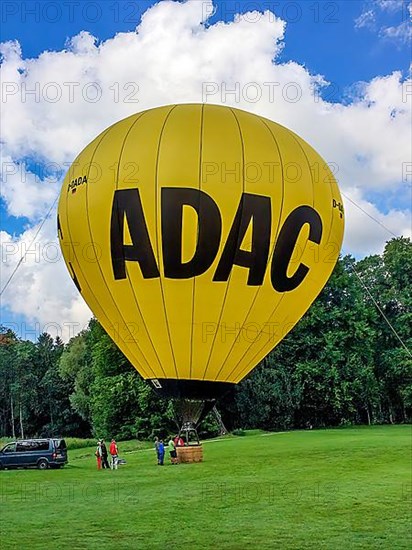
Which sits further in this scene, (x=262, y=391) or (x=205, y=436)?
(x=262, y=391)

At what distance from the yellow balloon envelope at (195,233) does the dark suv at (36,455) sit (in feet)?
44.5

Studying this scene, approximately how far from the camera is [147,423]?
4553 cm

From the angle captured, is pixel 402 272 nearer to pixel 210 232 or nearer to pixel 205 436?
pixel 205 436

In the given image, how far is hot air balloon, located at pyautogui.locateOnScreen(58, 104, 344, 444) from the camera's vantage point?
531 inches

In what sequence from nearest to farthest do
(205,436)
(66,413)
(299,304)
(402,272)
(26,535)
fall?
(26,535) < (299,304) < (205,436) < (402,272) < (66,413)

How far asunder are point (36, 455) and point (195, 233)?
1679 centimetres

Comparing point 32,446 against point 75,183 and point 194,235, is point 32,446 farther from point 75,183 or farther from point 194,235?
point 194,235

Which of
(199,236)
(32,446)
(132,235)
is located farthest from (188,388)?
(32,446)

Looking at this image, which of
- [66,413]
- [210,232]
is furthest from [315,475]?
[66,413]

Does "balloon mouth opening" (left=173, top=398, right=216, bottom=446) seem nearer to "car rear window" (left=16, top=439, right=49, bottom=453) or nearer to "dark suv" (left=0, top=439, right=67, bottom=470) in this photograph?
"dark suv" (left=0, top=439, right=67, bottom=470)

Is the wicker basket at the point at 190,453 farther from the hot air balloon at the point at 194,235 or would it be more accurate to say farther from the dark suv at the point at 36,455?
the dark suv at the point at 36,455

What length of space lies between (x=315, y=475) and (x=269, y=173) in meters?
10.5

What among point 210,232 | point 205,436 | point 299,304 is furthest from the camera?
point 205,436

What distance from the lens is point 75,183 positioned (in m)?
14.9
